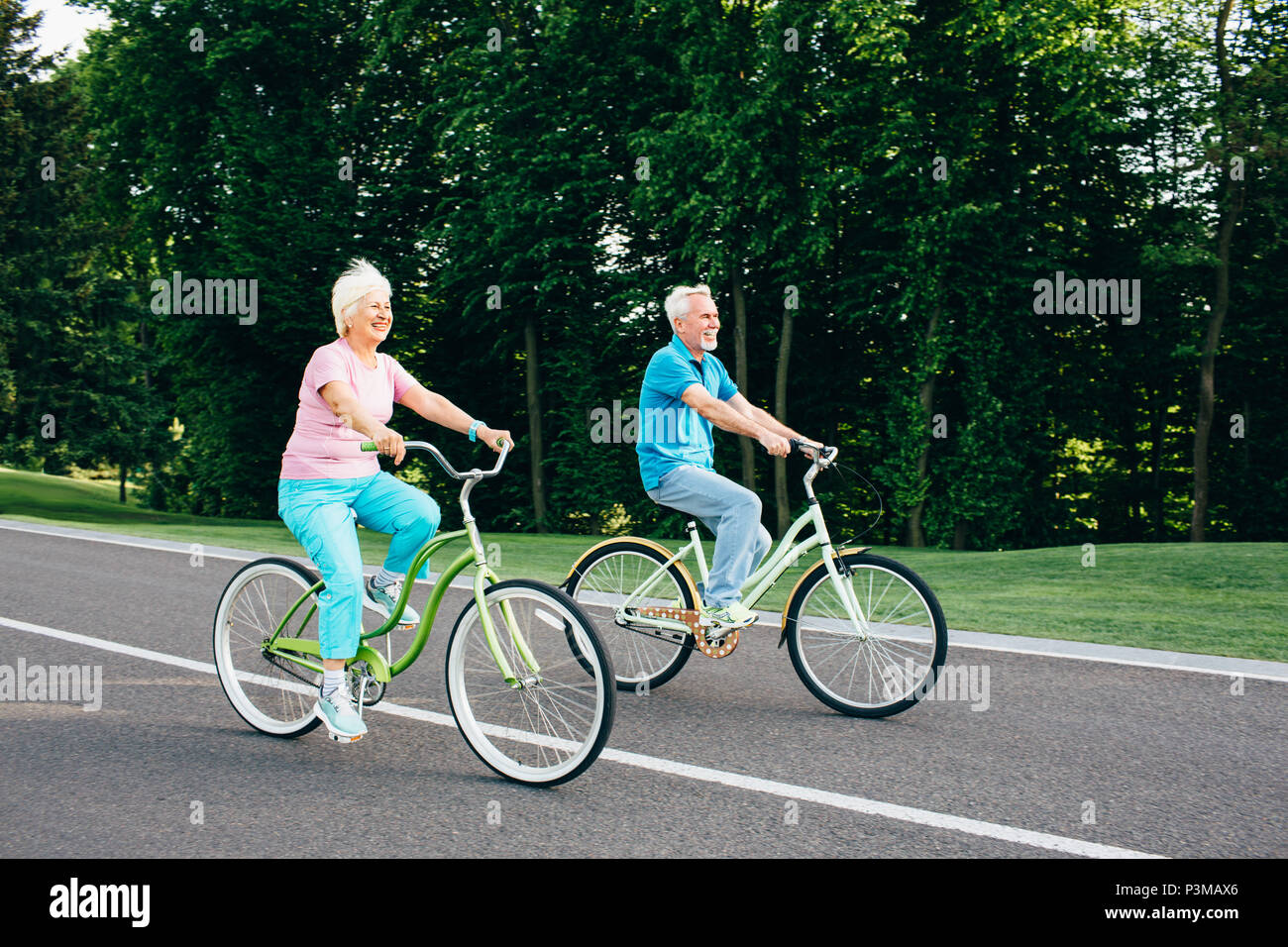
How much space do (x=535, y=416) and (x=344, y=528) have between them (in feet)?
81.2

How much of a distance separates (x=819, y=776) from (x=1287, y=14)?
26.4m

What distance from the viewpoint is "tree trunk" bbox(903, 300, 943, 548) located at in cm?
2500

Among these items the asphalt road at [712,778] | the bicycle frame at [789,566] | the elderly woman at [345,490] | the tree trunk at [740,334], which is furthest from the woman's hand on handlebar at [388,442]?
the tree trunk at [740,334]

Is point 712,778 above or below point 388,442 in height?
below

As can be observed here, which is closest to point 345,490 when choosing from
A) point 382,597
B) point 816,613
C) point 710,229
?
point 382,597

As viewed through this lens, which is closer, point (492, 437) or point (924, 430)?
point (492, 437)

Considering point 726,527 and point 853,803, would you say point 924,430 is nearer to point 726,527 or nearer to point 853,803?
point 726,527

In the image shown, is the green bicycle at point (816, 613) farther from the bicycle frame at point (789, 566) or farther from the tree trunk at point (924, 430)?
the tree trunk at point (924, 430)

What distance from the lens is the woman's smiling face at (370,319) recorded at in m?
5.02

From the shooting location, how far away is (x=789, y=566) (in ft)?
20.0

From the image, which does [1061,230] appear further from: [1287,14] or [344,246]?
[344,246]

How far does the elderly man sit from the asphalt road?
745mm

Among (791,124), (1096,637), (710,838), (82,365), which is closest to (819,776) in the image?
(710,838)
